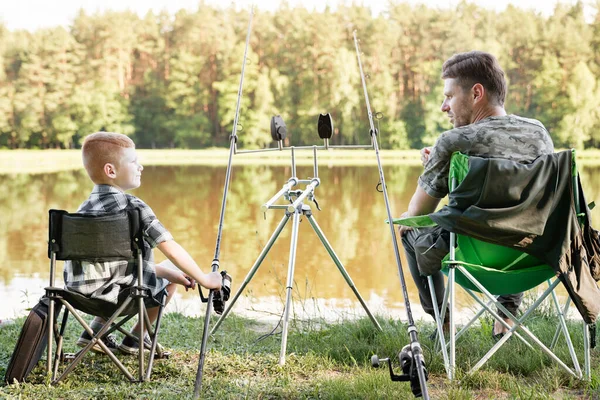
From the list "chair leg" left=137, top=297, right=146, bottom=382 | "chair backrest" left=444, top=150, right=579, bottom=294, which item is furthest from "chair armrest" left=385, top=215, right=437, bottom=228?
"chair leg" left=137, top=297, right=146, bottom=382

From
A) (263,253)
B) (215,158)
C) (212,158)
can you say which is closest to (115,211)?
(263,253)

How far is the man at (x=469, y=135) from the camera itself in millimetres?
2166

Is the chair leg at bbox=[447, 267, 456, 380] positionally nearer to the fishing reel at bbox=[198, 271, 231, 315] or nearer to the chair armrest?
the chair armrest

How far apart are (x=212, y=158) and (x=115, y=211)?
Answer: 1098 inches

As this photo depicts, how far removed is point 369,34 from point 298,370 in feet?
116

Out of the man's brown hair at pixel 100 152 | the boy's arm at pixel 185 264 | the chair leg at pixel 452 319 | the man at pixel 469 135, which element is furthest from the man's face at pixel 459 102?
A: the man's brown hair at pixel 100 152

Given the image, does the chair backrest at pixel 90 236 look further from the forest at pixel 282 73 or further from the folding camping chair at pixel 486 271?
the forest at pixel 282 73

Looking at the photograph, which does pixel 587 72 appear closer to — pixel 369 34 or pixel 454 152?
pixel 369 34

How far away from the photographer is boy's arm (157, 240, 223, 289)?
2.19m

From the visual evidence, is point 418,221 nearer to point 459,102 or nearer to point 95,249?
point 459,102

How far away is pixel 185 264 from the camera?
2219mm

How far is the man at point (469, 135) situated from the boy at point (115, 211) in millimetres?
687

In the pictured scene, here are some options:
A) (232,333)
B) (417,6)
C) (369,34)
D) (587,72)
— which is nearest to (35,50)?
(369,34)

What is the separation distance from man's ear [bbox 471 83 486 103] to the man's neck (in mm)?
36
